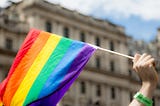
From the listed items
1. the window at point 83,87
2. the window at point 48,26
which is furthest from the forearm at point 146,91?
the window at point 83,87

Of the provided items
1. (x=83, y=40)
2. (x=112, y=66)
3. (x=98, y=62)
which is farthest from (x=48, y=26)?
(x=112, y=66)

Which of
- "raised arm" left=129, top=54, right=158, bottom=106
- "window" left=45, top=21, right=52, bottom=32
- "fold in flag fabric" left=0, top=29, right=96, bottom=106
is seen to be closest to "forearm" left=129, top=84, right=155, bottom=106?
"raised arm" left=129, top=54, right=158, bottom=106

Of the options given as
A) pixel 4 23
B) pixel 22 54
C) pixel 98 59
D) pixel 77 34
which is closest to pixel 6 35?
pixel 4 23

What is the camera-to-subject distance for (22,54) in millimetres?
4355

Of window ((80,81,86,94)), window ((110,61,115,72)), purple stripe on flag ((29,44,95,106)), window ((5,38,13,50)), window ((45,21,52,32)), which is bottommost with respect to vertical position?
window ((80,81,86,94))

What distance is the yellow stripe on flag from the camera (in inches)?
158

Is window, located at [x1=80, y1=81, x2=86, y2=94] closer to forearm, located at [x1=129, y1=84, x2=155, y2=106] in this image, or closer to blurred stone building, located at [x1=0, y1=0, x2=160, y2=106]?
blurred stone building, located at [x1=0, y1=0, x2=160, y2=106]

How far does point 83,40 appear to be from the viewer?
42406mm

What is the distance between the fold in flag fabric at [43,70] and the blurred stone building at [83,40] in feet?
102

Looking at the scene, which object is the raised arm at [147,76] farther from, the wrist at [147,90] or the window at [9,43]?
the window at [9,43]

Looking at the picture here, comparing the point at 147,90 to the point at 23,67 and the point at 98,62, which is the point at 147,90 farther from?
the point at 98,62

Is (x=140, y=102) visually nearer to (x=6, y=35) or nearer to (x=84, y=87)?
(x=6, y=35)

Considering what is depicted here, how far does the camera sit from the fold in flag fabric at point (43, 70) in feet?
12.9

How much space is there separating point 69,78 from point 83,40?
38.4 m
